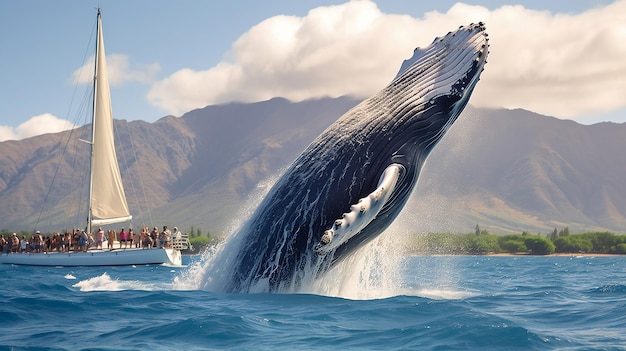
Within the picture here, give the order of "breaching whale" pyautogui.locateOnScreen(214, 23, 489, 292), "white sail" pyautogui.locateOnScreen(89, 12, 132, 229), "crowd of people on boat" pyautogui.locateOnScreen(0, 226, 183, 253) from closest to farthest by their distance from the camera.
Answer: "breaching whale" pyautogui.locateOnScreen(214, 23, 489, 292), "crowd of people on boat" pyautogui.locateOnScreen(0, 226, 183, 253), "white sail" pyautogui.locateOnScreen(89, 12, 132, 229)

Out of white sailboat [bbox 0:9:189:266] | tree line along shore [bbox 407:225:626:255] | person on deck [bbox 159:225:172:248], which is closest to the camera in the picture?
person on deck [bbox 159:225:172:248]

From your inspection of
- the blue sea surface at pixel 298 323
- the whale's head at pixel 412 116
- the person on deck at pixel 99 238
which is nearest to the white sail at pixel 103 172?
the person on deck at pixel 99 238

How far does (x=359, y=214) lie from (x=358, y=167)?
98 centimetres

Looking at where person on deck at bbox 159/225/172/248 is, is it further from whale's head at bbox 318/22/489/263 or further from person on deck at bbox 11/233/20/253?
whale's head at bbox 318/22/489/263

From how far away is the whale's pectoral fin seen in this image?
6.45m

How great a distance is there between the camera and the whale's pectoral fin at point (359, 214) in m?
6.45

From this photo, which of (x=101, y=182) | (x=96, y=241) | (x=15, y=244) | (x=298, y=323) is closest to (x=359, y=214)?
(x=298, y=323)

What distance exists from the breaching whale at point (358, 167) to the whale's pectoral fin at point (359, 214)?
0.45 ft

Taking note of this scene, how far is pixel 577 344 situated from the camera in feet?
18.8

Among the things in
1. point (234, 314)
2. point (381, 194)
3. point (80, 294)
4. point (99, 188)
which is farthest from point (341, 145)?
point (99, 188)

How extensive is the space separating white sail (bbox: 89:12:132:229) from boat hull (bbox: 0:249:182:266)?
373 cm

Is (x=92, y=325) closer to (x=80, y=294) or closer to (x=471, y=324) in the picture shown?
(x=80, y=294)

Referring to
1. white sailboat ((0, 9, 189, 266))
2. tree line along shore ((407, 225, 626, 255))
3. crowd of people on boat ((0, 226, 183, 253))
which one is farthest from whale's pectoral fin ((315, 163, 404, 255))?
tree line along shore ((407, 225, 626, 255))

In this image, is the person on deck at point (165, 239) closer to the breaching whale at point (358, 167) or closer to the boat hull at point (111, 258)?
the boat hull at point (111, 258)
